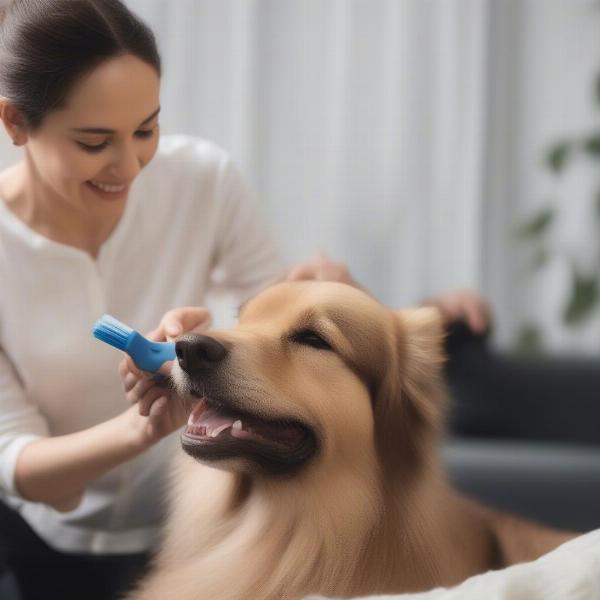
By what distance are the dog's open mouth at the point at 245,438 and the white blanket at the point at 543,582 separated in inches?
4.2

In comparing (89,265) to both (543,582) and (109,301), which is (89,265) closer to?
(109,301)

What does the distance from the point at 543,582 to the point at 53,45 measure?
1.46ft

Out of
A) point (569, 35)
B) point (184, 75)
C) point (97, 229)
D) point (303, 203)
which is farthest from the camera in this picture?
point (569, 35)

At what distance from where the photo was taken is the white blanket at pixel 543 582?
0.50 meters

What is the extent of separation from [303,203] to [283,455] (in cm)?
56

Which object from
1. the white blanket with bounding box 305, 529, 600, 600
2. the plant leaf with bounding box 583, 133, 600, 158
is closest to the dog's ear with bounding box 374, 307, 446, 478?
the white blanket with bounding box 305, 529, 600, 600

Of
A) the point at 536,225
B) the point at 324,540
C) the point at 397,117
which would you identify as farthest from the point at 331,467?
the point at 536,225

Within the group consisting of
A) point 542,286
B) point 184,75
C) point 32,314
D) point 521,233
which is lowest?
point 542,286

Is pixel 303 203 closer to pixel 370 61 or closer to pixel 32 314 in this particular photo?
pixel 370 61

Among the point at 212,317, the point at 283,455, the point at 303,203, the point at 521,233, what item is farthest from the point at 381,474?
the point at 521,233

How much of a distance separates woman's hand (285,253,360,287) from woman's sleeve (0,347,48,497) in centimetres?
22

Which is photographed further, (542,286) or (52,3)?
(542,286)

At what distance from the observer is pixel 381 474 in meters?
0.60

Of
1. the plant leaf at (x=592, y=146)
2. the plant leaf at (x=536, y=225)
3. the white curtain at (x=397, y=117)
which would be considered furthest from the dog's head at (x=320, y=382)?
the plant leaf at (x=592, y=146)
